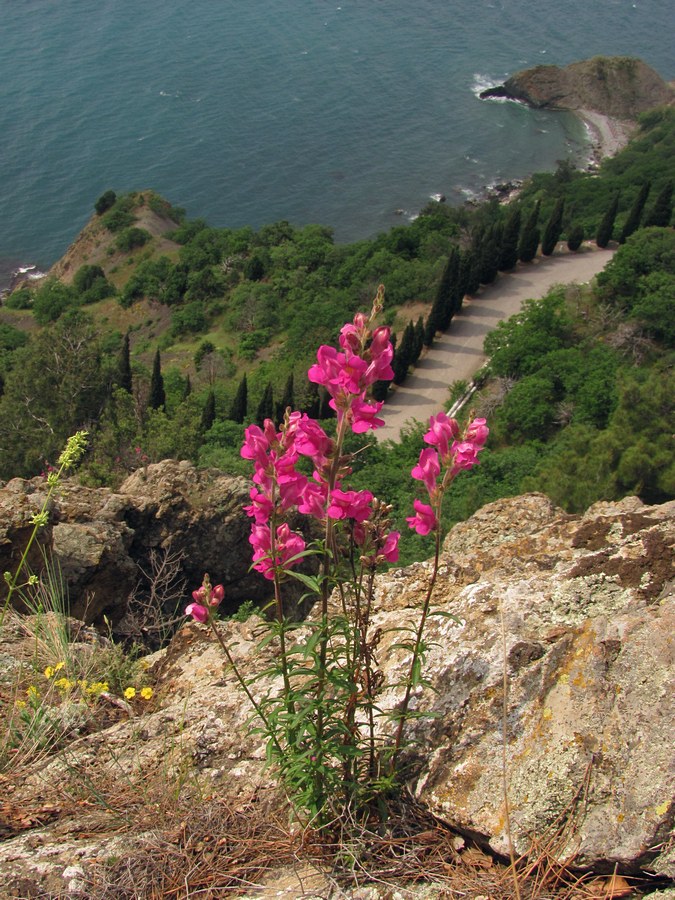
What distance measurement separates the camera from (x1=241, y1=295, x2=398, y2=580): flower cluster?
3.70 metres

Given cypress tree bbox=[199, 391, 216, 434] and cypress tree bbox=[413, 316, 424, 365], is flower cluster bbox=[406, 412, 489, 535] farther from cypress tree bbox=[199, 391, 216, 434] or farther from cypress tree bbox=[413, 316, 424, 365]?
cypress tree bbox=[413, 316, 424, 365]

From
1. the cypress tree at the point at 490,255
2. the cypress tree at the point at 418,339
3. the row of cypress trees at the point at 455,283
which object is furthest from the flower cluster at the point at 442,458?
the cypress tree at the point at 490,255

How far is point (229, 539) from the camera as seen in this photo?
13992mm

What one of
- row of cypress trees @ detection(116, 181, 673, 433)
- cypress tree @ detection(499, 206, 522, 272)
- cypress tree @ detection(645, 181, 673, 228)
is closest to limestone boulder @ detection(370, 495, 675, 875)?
row of cypress trees @ detection(116, 181, 673, 433)

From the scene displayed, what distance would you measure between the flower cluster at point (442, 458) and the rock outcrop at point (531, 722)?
35.6 inches

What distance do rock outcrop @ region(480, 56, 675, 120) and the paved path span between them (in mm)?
51510

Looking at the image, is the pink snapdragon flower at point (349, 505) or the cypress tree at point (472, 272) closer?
the pink snapdragon flower at point (349, 505)

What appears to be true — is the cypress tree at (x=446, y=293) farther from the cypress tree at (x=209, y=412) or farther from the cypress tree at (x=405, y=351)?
the cypress tree at (x=209, y=412)

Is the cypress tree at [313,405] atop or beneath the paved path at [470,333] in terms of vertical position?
beneath

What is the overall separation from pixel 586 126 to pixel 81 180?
5630cm

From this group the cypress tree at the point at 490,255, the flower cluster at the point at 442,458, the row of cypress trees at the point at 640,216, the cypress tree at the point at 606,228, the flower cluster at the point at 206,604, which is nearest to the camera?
the flower cluster at the point at 442,458

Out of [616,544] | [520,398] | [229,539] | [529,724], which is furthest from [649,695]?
[520,398]

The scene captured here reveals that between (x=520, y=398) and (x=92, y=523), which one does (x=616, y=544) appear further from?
(x=520, y=398)

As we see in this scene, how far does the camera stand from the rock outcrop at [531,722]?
3.72m
